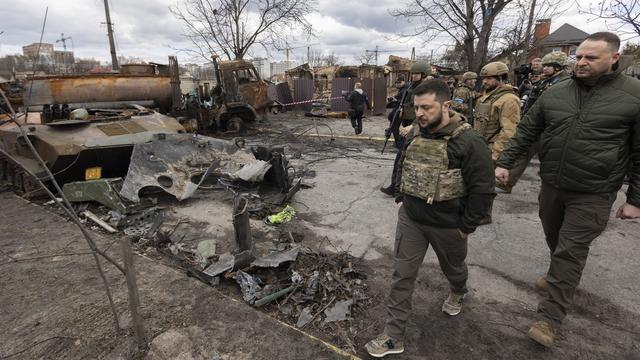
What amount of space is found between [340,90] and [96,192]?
45.8 ft

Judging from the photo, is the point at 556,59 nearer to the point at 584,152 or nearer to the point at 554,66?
the point at 554,66

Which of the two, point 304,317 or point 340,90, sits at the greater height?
point 340,90

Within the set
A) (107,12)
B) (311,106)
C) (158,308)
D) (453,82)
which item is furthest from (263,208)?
(107,12)

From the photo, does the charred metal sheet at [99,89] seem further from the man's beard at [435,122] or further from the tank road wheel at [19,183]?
the man's beard at [435,122]

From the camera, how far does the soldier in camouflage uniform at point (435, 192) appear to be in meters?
2.07

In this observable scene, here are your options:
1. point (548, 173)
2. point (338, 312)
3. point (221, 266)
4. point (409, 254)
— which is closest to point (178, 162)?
point (221, 266)

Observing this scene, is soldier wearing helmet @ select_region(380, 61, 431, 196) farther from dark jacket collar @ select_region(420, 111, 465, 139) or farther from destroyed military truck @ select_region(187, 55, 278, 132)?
destroyed military truck @ select_region(187, 55, 278, 132)

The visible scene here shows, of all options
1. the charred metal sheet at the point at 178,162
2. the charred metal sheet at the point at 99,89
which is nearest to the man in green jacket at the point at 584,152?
the charred metal sheet at the point at 178,162

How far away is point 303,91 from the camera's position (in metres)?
19.2

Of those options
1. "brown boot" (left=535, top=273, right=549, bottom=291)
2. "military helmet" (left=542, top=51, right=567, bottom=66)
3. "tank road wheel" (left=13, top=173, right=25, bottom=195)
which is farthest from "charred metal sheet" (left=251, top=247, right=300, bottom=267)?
"tank road wheel" (left=13, top=173, right=25, bottom=195)

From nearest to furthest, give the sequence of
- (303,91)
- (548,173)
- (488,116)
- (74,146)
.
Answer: (548,173)
(488,116)
(74,146)
(303,91)

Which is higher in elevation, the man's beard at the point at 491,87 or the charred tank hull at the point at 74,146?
the man's beard at the point at 491,87

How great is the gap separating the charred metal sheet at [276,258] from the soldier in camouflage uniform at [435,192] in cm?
112

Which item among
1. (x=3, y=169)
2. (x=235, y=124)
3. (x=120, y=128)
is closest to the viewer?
(x=120, y=128)
